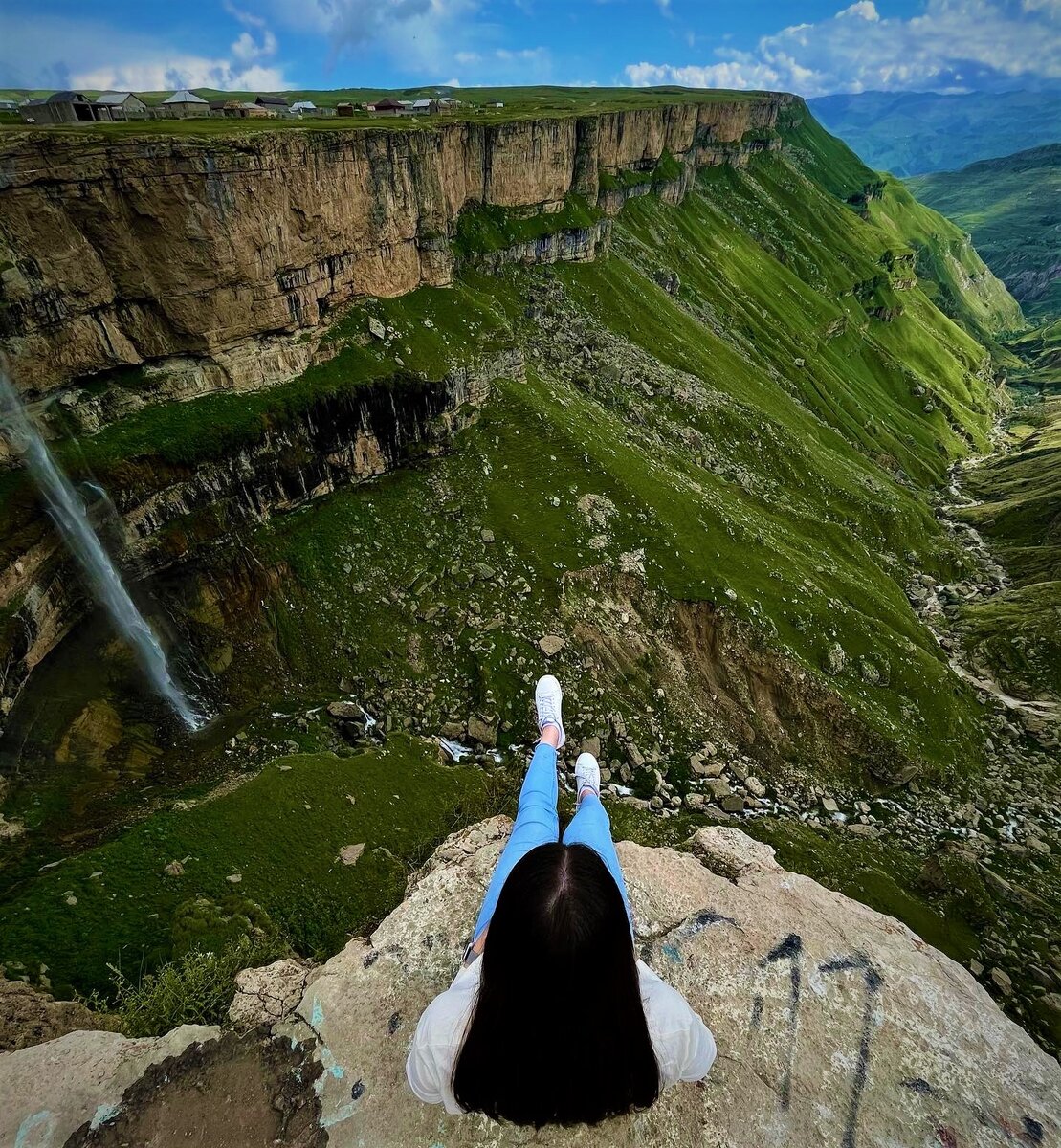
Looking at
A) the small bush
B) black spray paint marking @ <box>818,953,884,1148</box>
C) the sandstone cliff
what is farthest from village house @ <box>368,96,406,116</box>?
black spray paint marking @ <box>818,953,884,1148</box>

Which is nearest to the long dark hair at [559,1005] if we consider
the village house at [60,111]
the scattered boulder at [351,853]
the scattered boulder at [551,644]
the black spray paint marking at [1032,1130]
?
the black spray paint marking at [1032,1130]

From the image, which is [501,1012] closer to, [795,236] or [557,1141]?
[557,1141]

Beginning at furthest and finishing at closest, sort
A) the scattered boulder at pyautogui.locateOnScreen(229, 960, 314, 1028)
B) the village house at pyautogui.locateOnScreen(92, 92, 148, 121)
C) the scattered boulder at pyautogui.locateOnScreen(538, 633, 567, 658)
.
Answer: the village house at pyautogui.locateOnScreen(92, 92, 148, 121) → the scattered boulder at pyautogui.locateOnScreen(538, 633, 567, 658) → the scattered boulder at pyautogui.locateOnScreen(229, 960, 314, 1028)

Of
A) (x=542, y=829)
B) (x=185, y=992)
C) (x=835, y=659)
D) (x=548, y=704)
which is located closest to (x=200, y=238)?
(x=548, y=704)

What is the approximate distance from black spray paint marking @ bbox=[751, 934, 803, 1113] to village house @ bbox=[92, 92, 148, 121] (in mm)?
72706

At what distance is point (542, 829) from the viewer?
307 inches

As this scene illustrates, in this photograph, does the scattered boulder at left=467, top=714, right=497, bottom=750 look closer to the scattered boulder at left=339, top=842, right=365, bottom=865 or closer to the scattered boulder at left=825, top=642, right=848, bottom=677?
the scattered boulder at left=339, top=842, right=365, bottom=865

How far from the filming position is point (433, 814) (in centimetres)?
2822

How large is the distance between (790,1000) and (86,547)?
36.0 m

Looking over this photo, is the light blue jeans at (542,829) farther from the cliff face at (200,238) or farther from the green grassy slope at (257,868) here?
the cliff face at (200,238)

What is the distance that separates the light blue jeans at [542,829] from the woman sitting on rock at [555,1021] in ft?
5.97

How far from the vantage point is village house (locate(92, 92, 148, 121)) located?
49750 millimetres

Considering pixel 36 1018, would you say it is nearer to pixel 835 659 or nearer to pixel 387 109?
pixel 835 659

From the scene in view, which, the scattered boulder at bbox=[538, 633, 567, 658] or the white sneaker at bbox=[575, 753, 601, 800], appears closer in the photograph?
the white sneaker at bbox=[575, 753, 601, 800]
